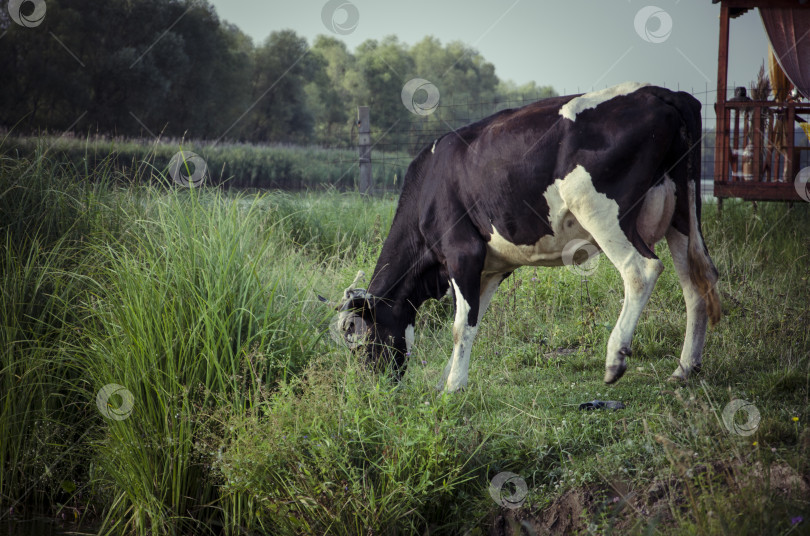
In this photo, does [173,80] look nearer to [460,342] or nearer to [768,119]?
[768,119]

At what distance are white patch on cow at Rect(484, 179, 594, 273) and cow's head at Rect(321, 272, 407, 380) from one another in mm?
780

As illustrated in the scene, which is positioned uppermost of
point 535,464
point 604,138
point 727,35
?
point 727,35

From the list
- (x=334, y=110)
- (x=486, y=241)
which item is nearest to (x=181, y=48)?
(x=334, y=110)

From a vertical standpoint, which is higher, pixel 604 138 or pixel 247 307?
pixel 604 138

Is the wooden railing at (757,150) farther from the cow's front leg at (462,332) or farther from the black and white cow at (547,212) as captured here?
the cow's front leg at (462,332)

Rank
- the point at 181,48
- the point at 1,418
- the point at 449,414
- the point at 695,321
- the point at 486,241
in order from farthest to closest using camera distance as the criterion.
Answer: the point at 181,48
the point at 486,241
the point at 695,321
the point at 1,418
the point at 449,414

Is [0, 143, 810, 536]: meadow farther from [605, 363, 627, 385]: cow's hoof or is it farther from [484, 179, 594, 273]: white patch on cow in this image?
[484, 179, 594, 273]: white patch on cow

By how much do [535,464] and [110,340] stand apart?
93.2 inches

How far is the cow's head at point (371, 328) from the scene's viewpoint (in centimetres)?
456

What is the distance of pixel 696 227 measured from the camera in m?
4.08

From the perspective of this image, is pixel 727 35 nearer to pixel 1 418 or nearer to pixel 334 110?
pixel 1 418

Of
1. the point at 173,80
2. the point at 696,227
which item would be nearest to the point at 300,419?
the point at 696,227

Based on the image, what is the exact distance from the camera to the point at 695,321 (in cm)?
421

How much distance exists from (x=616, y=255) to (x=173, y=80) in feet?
78.9
